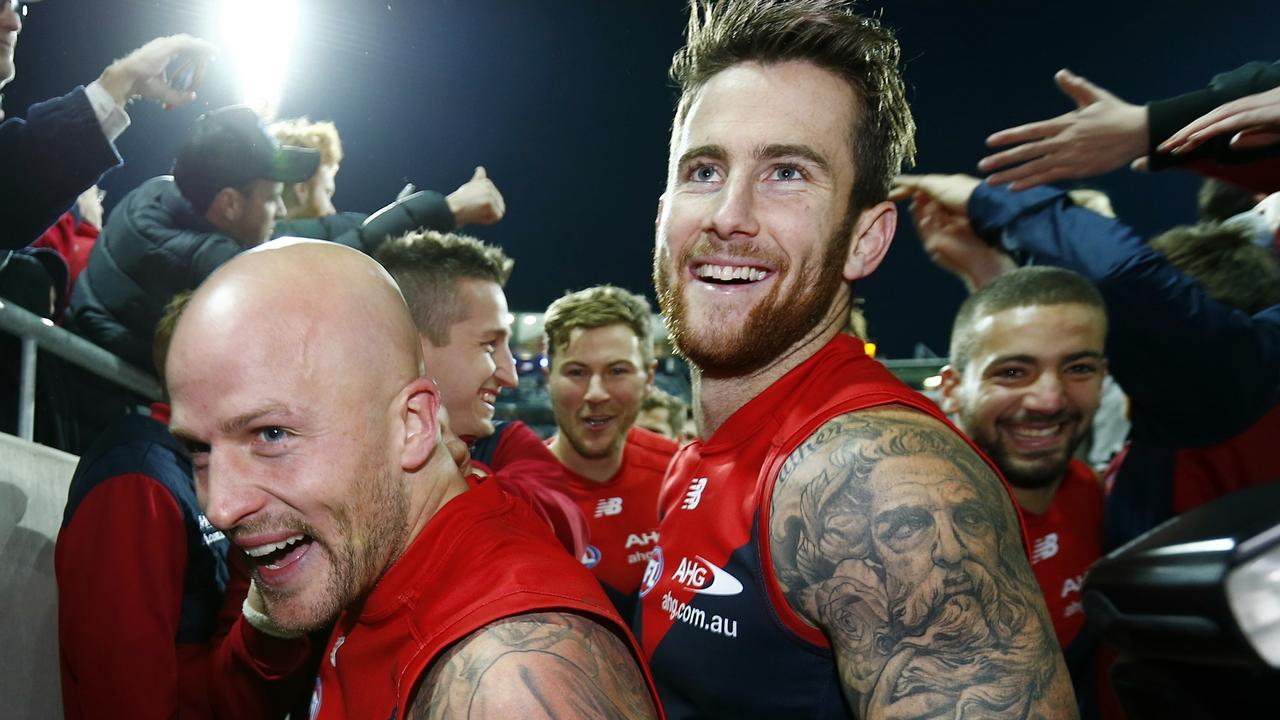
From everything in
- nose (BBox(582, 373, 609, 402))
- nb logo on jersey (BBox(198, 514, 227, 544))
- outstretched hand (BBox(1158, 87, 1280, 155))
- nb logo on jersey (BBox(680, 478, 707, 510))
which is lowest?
nose (BBox(582, 373, 609, 402))

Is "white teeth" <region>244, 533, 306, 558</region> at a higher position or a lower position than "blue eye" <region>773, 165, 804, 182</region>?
lower

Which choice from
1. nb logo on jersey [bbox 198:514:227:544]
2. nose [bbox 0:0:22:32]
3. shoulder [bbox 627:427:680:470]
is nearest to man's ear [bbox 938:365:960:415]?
shoulder [bbox 627:427:680:470]

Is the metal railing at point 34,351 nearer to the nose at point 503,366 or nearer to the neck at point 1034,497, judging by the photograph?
the nose at point 503,366

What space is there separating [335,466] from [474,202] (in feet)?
7.16

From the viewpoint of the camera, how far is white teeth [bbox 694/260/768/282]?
4.74 feet

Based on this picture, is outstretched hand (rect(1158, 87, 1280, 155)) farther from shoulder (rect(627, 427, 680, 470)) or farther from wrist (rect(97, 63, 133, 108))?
wrist (rect(97, 63, 133, 108))

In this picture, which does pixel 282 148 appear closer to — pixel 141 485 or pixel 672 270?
pixel 141 485

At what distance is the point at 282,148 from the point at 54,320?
92cm

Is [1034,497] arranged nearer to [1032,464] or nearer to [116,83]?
[1032,464]

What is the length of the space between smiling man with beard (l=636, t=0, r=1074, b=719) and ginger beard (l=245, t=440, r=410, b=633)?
48 centimetres

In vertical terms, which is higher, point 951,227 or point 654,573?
point 951,227

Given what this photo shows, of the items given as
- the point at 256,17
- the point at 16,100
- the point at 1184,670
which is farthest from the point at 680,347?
the point at 256,17

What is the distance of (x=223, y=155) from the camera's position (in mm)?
2619

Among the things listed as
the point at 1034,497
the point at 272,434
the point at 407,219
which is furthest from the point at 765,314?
the point at 407,219
